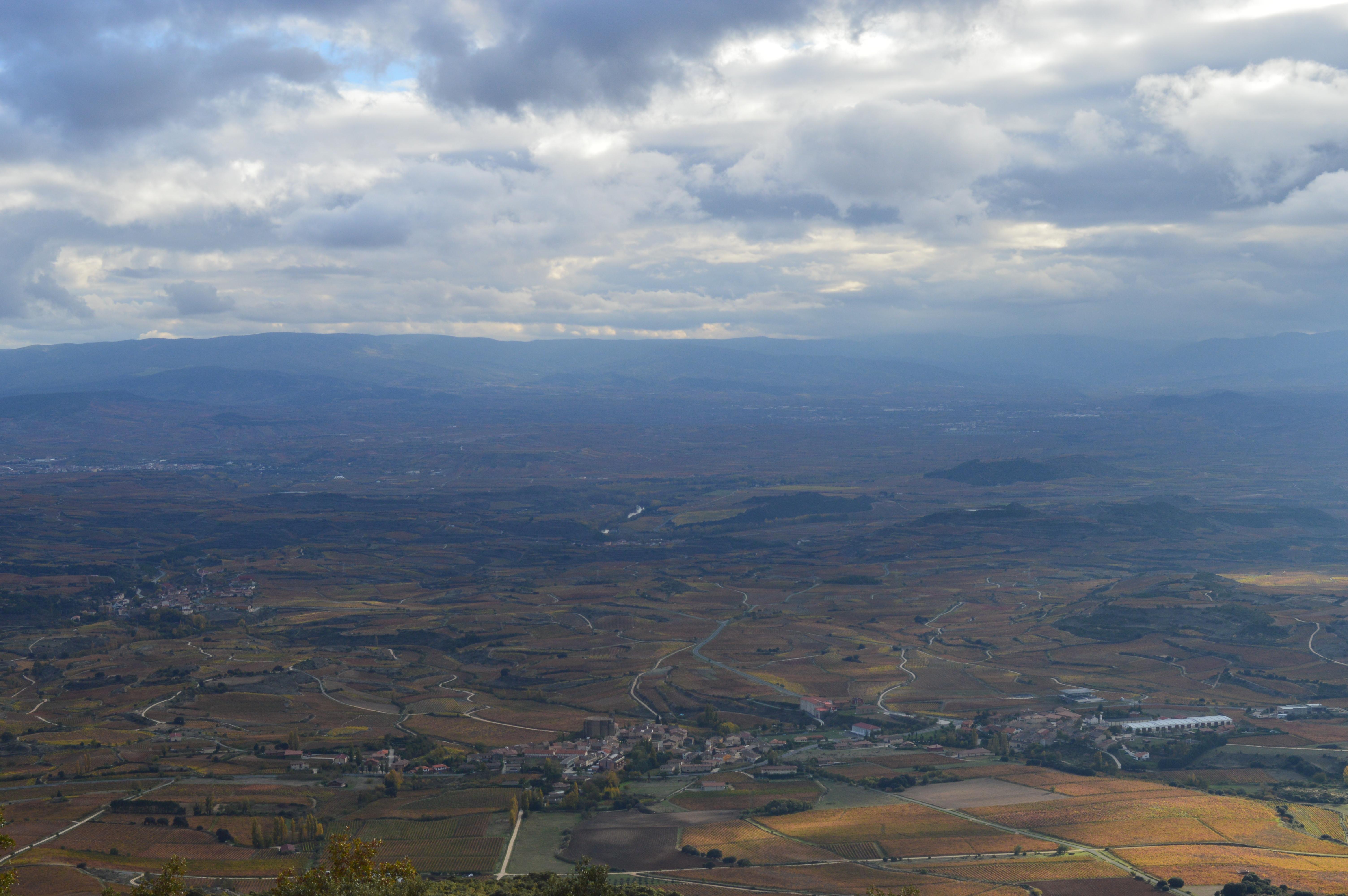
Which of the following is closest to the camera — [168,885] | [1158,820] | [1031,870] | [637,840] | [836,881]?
[168,885]

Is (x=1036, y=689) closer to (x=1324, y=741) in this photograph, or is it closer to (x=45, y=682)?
(x=1324, y=741)

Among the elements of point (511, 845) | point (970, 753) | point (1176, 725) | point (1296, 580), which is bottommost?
point (1296, 580)

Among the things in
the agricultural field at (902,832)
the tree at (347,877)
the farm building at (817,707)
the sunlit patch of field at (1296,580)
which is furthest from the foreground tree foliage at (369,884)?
the sunlit patch of field at (1296,580)

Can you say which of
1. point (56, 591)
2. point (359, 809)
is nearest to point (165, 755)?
point (359, 809)

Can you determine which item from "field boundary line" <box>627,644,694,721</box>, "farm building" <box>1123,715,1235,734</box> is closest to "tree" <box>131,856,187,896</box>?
"field boundary line" <box>627,644,694,721</box>

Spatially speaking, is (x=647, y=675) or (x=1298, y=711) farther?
(x=647, y=675)

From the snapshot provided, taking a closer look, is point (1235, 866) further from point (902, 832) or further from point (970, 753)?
point (970, 753)

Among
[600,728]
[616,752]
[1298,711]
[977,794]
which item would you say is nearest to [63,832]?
[616,752]
